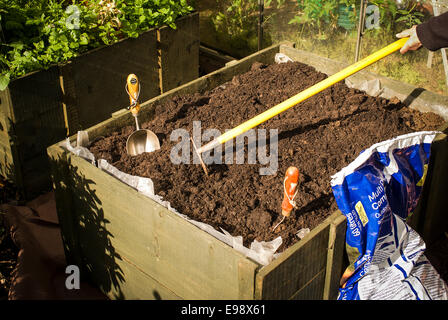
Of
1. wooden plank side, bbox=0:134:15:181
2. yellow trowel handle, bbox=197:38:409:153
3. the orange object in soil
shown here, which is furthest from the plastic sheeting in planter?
wooden plank side, bbox=0:134:15:181

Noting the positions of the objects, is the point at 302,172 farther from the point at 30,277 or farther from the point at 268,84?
the point at 30,277

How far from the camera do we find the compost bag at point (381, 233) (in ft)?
8.63

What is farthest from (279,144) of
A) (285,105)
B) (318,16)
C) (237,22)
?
(237,22)

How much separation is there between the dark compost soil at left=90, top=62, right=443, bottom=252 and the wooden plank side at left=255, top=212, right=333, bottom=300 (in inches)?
5.5

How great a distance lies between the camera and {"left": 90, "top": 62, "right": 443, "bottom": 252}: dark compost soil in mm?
2811

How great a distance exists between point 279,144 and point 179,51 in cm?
196

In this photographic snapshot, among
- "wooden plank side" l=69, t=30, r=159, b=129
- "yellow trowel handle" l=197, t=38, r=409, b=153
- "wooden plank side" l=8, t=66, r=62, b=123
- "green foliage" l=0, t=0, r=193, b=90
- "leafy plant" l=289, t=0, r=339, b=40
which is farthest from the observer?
"leafy plant" l=289, t=0, r=339, b=40

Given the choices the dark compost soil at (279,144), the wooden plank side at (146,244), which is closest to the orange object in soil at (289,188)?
the dark compost soil at (279,144)

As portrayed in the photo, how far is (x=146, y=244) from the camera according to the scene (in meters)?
2.81

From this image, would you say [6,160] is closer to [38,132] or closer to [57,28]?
[38,132]

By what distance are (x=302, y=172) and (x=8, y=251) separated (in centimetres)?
196

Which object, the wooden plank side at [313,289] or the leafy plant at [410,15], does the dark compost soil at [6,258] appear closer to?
the wooden plank side at [313,289]

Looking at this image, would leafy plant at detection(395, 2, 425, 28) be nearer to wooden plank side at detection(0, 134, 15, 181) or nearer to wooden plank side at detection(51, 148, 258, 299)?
wooden plank side at detection(51, 148, 258, 299)

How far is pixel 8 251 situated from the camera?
3605 millimetres
